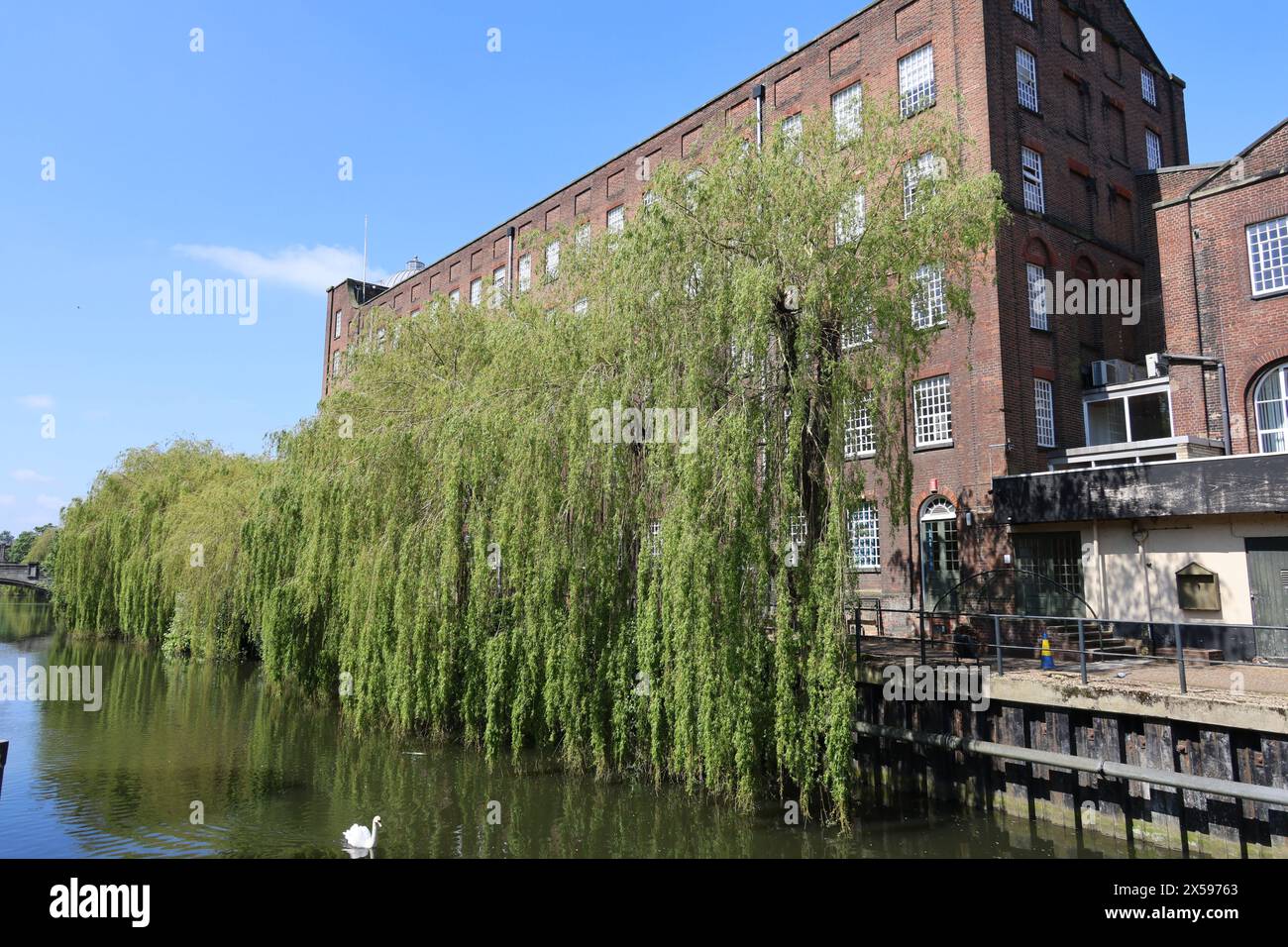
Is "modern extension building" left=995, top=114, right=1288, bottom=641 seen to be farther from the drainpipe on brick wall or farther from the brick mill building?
the drainpipe on brick wall

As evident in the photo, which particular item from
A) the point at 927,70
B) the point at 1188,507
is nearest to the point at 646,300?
the point at 1188,507

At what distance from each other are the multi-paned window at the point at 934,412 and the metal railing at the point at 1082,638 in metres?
4.41

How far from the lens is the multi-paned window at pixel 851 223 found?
11438 millimetres

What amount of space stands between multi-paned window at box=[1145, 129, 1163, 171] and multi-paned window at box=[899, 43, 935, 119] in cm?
879

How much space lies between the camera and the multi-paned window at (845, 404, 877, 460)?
11070 millimetres

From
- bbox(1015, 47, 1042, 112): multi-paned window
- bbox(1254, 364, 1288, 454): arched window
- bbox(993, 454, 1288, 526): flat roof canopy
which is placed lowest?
bbox(993, 454, 1288, 526): flat roof canopy

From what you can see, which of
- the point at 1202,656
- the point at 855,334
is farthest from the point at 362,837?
the point at 1202,656

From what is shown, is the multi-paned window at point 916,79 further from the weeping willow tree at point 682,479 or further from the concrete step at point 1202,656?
the concrete step at point 1202,656

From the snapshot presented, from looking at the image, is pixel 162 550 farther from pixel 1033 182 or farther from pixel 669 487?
pixel 1033 182

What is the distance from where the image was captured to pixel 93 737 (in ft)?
54.1

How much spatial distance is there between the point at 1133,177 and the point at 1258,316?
28.4 feet

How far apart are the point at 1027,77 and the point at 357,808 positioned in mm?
22910

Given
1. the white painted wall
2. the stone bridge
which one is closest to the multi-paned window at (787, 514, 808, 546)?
the white painted wall
